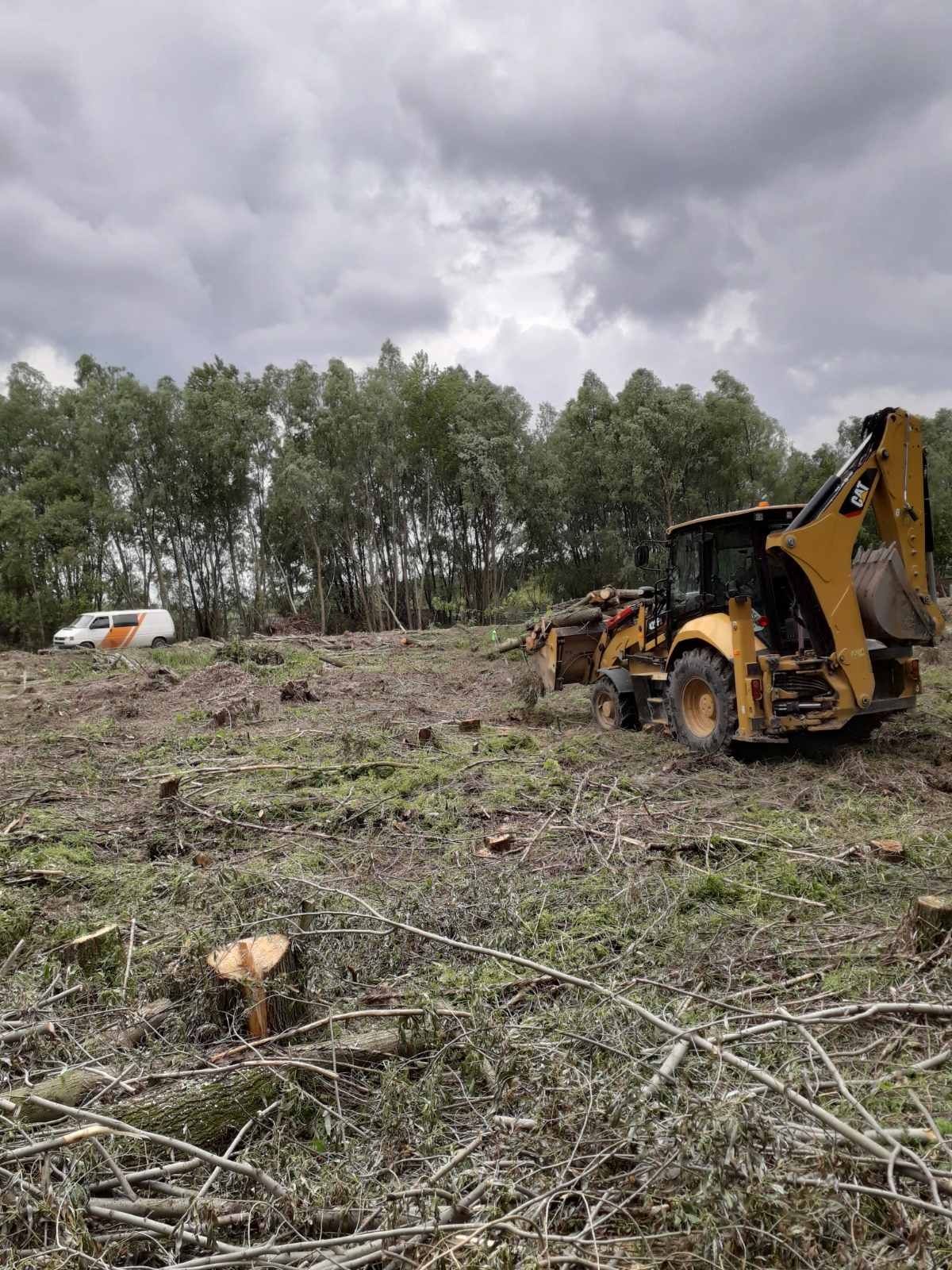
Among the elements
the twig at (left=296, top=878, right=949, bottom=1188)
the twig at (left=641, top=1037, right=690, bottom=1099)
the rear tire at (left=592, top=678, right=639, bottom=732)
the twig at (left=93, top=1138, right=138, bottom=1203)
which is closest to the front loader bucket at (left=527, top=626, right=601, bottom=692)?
the rear tire at (left=592, top=678, right=639, bottom=732)

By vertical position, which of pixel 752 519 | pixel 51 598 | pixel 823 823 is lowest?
pixel 823 823

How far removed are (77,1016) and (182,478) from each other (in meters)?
33.1

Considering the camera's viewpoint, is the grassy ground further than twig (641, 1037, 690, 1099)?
No

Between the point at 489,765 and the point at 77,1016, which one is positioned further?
the point at 489,765

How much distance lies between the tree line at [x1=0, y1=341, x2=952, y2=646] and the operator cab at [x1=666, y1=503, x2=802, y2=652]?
22.3 m

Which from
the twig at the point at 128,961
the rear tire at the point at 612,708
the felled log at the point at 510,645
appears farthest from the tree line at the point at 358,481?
the twig at the point at 128,961

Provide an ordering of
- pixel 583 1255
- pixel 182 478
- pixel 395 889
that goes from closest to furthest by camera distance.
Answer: pixel 583 1255 < pixel 395 889 < pixel 182 478

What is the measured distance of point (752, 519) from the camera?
23.9 feet

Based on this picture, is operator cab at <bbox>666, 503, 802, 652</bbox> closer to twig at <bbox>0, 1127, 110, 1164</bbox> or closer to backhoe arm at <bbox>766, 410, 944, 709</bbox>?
backhoe arm at <bbox>766, 410, 944, 709</bbox>

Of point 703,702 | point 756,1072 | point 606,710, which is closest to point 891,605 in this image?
point 703,702

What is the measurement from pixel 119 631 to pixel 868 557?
23.9 metres

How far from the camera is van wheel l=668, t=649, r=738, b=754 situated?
7160 millimetres

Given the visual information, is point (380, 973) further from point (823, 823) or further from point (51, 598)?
point (51, 598)

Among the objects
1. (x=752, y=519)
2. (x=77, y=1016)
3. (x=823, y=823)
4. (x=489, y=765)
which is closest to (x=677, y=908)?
(x=823, y=823)
